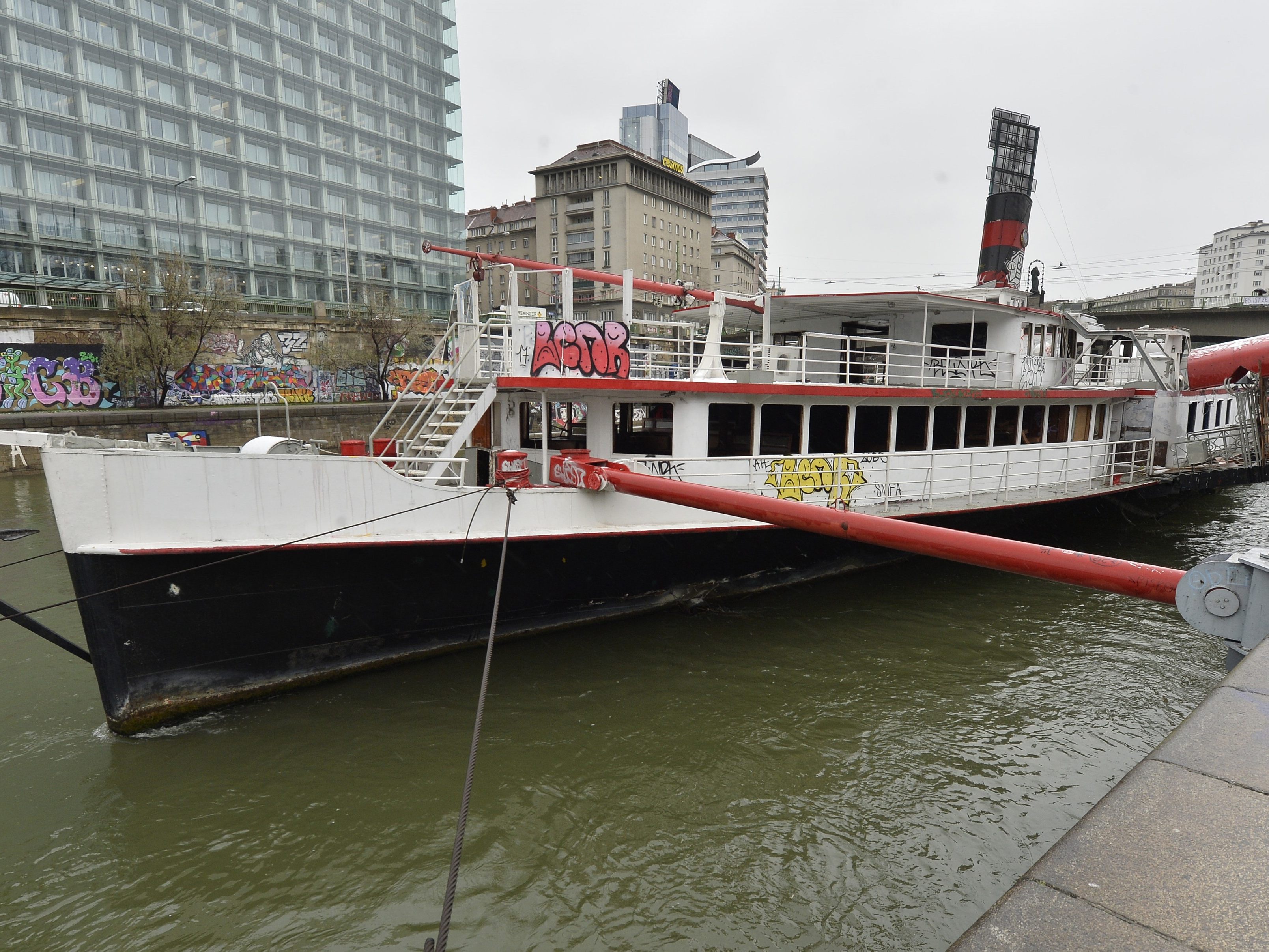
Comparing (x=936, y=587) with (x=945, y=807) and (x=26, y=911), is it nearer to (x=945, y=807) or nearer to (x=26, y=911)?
(x=945, y=807)

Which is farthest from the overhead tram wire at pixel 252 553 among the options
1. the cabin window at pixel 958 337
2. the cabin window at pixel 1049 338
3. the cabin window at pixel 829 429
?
the cabin window at pixel 1049 338

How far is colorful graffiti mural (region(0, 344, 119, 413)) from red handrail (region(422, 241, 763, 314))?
968 inches

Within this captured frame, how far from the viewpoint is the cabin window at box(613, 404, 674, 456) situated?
34.7ft

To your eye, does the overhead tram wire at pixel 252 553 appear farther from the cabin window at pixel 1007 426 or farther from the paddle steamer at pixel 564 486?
the cabin window at pixel 1007 426

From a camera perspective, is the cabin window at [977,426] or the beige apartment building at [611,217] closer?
the cabin window at [977,426]

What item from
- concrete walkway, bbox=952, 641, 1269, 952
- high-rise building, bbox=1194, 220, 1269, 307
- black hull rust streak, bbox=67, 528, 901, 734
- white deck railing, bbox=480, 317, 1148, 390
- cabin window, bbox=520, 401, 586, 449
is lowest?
black hull rust streak, bbox=67, 528, 901, 734

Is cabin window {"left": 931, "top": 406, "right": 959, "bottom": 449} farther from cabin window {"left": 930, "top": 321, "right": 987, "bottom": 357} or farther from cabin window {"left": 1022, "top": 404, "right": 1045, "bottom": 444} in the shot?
cabin window {"left": 1022, "top": 404, "right": 1045, "bottom": 444}

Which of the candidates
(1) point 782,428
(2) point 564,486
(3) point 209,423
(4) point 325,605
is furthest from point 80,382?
(1) point 782,428

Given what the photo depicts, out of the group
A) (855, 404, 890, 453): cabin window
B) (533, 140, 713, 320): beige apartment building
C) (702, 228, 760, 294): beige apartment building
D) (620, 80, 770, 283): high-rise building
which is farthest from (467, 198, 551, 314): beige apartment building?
(855, 404, 890, 453): cabin window

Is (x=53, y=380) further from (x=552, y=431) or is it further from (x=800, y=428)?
(x=800, y=428)

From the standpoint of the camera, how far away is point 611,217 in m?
77.3

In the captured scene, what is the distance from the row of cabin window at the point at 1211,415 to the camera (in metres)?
19.5

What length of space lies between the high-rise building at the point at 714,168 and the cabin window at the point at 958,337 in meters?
121

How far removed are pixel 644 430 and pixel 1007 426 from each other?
7.89 metres
